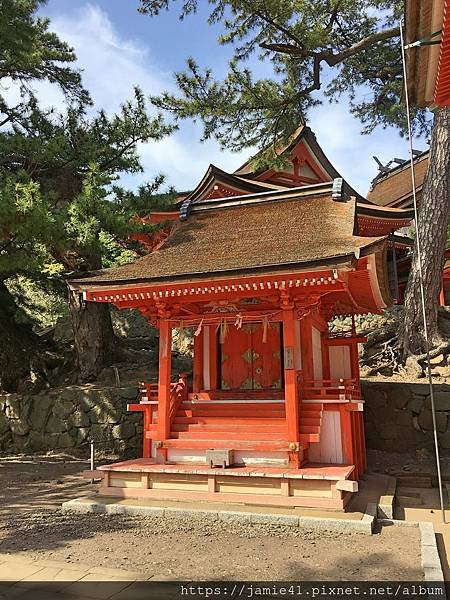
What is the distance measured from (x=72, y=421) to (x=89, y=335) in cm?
271

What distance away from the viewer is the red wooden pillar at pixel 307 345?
10.2 m

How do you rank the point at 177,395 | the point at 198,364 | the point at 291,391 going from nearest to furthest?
the point at 291,391
the point at 177,395
the point at 198,364

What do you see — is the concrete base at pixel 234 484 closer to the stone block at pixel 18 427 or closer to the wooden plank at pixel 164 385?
the wooden plank at pixel 164 385

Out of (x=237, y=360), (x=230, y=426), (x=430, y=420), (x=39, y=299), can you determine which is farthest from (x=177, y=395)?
(x=39, y=299)

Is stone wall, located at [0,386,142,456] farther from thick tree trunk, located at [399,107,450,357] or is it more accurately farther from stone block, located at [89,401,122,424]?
thick tree trunk, located at [399,107,450,357]

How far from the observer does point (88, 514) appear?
7957mm

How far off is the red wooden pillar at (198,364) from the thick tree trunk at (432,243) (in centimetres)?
687

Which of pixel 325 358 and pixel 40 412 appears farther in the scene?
pixel 40 412

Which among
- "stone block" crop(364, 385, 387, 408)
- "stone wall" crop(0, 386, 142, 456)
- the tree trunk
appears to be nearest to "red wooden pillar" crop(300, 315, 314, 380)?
"stone block" crop(364, 385, 387, 408)

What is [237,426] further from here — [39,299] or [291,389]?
[39,299]

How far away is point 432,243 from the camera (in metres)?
14.2

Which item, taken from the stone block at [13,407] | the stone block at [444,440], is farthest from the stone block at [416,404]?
the stone block at [13,407]

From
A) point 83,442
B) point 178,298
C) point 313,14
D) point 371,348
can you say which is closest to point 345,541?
point 178,298

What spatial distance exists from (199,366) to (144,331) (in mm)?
9863
